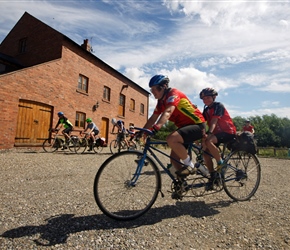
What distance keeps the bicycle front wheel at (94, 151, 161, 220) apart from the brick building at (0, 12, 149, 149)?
1051 centimetres

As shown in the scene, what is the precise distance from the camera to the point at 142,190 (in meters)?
2.89

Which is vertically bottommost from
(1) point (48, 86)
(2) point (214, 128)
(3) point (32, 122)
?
(2) point (214, 128)

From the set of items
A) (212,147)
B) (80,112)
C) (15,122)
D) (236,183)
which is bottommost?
(236,183)

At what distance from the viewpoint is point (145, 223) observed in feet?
8.53

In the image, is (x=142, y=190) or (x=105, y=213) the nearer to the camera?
(x=105, y=213)

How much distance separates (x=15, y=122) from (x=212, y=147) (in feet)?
37.3

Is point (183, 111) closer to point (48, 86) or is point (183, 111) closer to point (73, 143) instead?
point (73, 143)

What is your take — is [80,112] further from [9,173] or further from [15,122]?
[9,173]

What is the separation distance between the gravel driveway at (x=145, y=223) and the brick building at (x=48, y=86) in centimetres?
886

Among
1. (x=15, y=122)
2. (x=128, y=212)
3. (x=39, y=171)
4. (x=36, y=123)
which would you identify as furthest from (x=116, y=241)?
(x=36, y=123)

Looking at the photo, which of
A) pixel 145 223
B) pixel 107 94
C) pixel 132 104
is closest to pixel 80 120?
pixel 107 94

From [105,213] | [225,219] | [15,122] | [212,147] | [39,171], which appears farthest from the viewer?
[15,122]

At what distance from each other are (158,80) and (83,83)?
599 inches

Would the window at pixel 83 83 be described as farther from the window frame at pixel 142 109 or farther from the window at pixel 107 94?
the window frame at pixel 142 109
